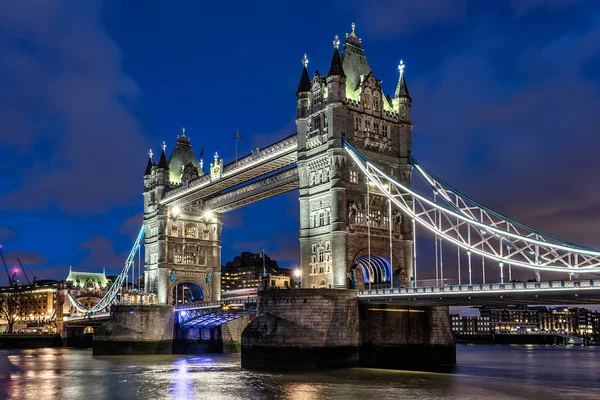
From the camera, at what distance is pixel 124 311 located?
71.6 m

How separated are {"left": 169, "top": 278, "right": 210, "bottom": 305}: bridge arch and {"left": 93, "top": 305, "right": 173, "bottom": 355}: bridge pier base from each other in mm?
6730

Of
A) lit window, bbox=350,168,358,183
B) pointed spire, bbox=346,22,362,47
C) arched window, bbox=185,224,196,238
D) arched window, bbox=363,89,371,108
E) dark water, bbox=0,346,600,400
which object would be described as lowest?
dark water, bbox=0,346,600,400

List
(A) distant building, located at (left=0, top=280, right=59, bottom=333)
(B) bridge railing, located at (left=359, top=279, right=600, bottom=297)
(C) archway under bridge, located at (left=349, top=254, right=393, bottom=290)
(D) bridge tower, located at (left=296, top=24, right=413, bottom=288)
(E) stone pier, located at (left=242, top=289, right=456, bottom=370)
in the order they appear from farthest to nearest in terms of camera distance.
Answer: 1. (A) distant building, located at (left=0, top=280, right=59, bottom=333)
2. (C) archway under bridge, located at (left=349, top=254, right=393, bottom=290)
3. (D) bridge tower, located at (left=296, top=24, right=413, bottom=288)
4. (E) stone pier, located at (left=242, top=289, right=456, bottom=370)
5. (B) bridge railing, located at (left=359, top=279, right=600, bottom=297)

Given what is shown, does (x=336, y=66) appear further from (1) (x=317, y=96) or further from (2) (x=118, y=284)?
(2) (x=118, y=284)

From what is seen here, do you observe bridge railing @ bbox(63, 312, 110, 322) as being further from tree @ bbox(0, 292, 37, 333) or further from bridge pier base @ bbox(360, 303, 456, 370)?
bridge pier base @ bbox(360, 303, 456, 370)

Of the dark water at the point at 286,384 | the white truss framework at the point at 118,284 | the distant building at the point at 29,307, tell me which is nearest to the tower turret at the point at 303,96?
the dark water at the point at 286,384

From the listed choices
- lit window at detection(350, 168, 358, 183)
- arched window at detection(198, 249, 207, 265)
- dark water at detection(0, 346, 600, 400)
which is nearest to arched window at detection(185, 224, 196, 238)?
arched window at detection(198, 249, 207, 265)

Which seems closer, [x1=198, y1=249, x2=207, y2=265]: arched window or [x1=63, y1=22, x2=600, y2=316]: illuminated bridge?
[x1=63, y1=22, x2=600, y2=316]: illuminated bridge

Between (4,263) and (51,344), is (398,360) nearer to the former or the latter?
(51,344)

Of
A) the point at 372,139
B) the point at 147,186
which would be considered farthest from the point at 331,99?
the point at 147,186

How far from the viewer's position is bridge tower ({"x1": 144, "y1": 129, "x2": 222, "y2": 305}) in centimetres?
7925

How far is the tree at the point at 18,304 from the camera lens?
450 feet

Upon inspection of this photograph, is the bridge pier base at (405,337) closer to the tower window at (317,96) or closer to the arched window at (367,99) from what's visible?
the arched window at (367,99)

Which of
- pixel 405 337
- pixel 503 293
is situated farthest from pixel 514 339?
pixel 503 293
